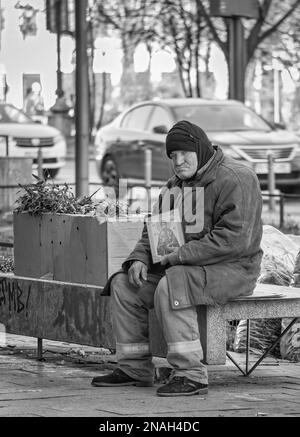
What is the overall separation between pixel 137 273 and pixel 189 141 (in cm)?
70

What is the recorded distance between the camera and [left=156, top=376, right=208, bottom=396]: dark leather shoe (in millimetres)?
6523

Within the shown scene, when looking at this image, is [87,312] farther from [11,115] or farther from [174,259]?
[11,115]

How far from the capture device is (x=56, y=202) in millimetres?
7891

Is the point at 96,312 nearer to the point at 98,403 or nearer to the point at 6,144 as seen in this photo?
→ the point at 98,403

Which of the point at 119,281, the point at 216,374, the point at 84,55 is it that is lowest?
the point at 216,374

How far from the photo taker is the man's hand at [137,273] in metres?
6.82

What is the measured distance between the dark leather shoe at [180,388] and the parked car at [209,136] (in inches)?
526

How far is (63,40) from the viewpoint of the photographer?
858 inches

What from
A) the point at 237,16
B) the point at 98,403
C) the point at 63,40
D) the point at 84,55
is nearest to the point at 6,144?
the point at 63,40

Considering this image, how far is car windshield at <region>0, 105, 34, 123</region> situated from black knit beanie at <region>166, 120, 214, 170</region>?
53.6 feet

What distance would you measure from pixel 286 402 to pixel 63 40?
52.2 ft

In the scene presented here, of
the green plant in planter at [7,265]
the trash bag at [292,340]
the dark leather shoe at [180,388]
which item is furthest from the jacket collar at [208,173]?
the green plant in planter at [7,265]

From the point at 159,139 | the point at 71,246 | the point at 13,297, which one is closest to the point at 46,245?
the point at 71,246

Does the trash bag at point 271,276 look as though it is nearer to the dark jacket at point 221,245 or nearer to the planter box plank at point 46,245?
the planter box plank at point 46,245
